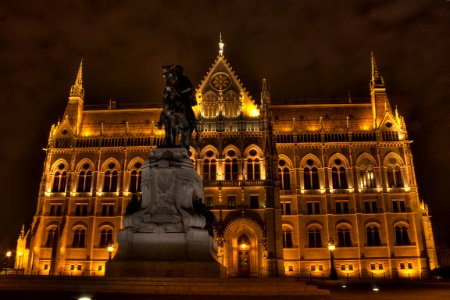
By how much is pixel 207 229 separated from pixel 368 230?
3239 cm

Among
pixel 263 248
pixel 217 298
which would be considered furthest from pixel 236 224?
pixel 217 298

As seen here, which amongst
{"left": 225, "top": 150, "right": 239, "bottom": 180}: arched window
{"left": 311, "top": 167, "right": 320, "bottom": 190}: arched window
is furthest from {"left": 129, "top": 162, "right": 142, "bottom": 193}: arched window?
{"left": 311, "top": 167, "right": 320, "bottom": 190}: arched window

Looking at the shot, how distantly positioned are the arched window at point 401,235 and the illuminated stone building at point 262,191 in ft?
0.47

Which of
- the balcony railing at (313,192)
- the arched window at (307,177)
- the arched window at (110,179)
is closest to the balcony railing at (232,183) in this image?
the balcony railing at (313,192)

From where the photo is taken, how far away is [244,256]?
40344 millimetres

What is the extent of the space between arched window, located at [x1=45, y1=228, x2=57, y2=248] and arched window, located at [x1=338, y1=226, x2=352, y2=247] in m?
27.6

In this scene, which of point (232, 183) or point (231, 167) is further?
point (231, 167)

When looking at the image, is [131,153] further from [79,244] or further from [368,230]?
[368,230]

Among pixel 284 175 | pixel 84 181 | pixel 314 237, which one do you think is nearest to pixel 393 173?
pixel 314 237

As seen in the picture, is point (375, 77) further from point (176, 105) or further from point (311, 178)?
point (176, 105)

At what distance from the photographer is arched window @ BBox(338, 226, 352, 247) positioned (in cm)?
4184

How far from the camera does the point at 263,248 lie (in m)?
39.0

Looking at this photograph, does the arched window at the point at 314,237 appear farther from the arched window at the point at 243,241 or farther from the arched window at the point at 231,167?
the arched window at the point at 231,167

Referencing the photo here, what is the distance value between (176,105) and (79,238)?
32.3 meters
